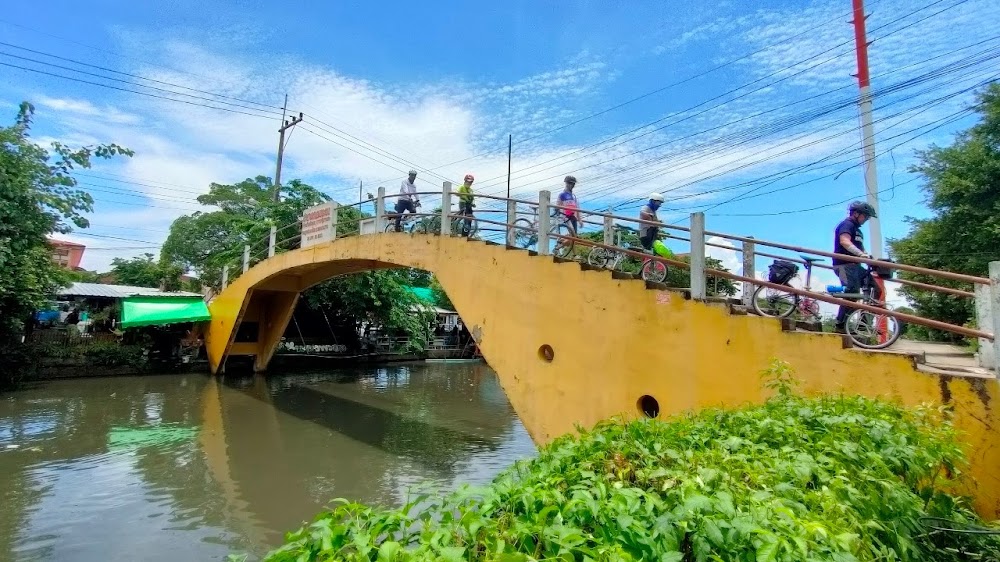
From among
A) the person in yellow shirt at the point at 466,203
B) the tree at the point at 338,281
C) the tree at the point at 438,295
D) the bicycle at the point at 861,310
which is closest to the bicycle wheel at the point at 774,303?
the bicycle at the point at 861,310

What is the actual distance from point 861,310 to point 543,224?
371 cm

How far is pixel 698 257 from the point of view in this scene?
544 centimetres

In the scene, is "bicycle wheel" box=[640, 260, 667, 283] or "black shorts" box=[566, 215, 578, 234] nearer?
"bicycle wheel" box=[640, 260, 667, 283]

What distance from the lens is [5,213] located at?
12312mm

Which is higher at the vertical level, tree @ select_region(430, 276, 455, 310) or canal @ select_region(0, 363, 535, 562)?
tree @ select_region(430, 276, 455, 310)

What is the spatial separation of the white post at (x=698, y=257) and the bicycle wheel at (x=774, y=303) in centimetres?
70

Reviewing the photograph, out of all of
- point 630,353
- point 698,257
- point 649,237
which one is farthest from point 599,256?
point 698,257

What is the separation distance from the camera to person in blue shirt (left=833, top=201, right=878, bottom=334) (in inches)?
198

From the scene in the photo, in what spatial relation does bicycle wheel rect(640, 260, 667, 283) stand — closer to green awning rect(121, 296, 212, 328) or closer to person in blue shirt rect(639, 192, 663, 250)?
person in blue shirt rect(639, 192, 663, 250)

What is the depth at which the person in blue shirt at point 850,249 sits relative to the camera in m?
5.02

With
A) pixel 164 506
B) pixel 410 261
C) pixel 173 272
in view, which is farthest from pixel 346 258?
pixel 173 272

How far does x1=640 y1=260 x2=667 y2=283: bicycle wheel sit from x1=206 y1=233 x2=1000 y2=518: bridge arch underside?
988mm

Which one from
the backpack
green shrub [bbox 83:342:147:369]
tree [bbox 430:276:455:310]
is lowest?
green shrub [bbox 83:342:147:369]

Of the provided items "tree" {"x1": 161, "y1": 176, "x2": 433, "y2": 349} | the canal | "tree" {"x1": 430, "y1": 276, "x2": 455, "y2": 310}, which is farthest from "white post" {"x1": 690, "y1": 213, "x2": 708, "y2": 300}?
"tree" {"x1": 430, "y1": 276, "x2": 455, "y2": 310}
